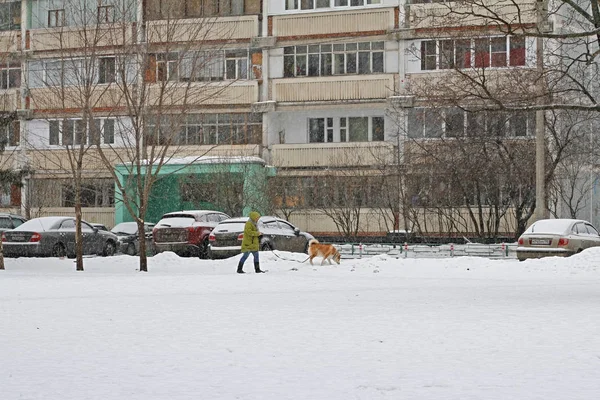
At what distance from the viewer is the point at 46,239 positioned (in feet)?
102

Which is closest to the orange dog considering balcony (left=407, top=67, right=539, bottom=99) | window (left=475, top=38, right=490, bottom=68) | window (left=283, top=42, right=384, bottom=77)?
balcony (left=407, top=67, right=539, bottom=99)

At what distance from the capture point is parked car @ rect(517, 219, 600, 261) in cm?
2909

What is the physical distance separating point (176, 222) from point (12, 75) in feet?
71.2

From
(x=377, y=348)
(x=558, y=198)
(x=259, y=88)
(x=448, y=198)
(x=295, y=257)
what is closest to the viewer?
(x=377, y=348)

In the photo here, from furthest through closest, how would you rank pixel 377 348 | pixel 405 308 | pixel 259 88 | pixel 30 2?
pixel 30 2
pixel 259 88
pixel 405 308
pixel 377 348

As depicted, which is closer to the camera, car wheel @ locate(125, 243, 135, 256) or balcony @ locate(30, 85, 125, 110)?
balcony @ locate(30, 85, 125, 110)

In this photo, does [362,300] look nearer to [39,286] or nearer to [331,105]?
[39,286]

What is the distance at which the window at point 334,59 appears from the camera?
4528 centimetres

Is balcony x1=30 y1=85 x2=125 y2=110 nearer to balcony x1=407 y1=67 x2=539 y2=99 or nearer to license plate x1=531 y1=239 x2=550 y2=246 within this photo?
balcony x1=407 y1=67 x2=539 y2=99

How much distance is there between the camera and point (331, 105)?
45250mm

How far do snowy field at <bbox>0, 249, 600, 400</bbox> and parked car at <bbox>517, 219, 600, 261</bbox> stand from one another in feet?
22.2

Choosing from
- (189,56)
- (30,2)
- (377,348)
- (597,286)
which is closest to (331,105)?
(189,56)

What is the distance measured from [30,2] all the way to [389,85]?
59.7 ft

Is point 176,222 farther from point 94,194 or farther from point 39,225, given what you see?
point 94,194
